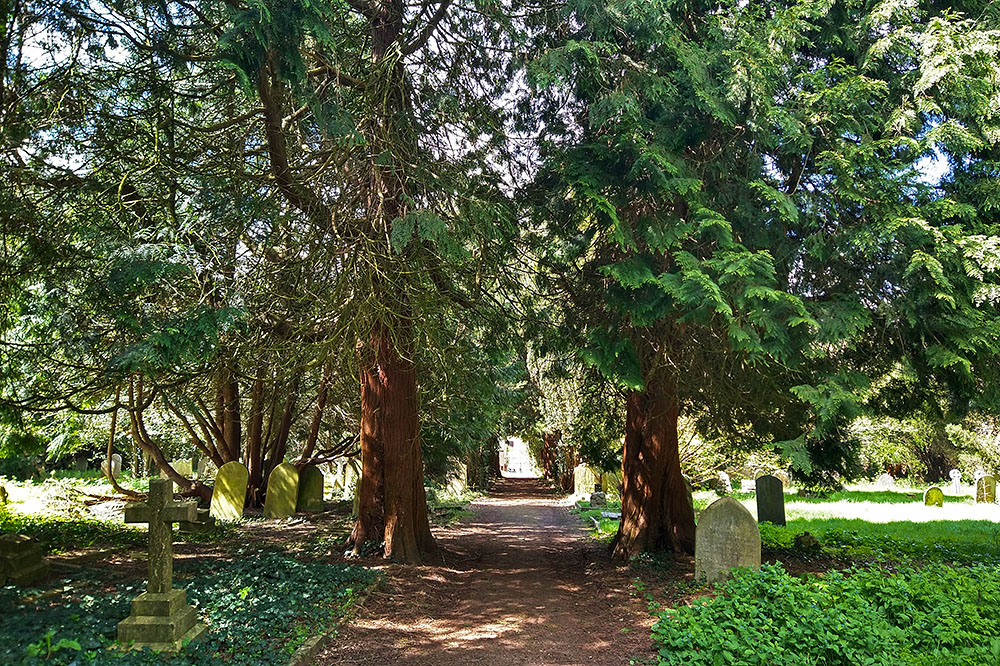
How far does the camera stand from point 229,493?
14.0 m

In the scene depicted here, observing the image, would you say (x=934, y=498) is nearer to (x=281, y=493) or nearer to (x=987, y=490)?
(x=987, y=490)

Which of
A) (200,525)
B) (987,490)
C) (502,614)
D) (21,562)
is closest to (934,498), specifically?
(987,490)

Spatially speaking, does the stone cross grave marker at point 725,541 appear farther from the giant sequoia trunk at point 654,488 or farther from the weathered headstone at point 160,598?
the weathered headstone at point 160,598

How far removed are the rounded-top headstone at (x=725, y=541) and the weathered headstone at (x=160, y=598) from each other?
5.42 metres

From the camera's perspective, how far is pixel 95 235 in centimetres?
644

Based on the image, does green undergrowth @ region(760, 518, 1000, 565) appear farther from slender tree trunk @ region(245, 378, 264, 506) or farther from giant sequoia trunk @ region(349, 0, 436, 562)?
slender tree trunk @ region(245, 378, 264, 506)

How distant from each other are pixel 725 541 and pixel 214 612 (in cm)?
545

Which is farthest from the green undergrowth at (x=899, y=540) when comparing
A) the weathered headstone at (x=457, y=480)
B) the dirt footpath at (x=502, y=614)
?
the weathered headstone at (x=457, y=480)

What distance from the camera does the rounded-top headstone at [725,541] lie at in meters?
7.74

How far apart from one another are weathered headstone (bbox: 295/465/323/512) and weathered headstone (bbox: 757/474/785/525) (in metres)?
9.80

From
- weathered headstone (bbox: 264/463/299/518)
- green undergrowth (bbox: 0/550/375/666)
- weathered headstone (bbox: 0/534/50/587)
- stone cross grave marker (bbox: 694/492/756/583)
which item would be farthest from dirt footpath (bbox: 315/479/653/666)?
weathered headstone (bbox: 264/463/299/518)

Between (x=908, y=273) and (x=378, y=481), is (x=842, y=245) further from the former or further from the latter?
(x=378, y=481)

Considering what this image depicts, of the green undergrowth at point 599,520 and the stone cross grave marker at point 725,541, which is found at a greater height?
the stone cross grave marker at point 725,541

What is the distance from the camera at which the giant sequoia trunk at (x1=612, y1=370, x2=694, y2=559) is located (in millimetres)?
10086
